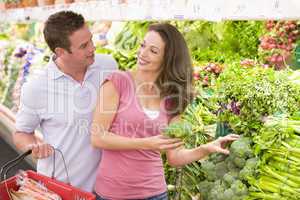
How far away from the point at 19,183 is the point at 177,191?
873 millimetres

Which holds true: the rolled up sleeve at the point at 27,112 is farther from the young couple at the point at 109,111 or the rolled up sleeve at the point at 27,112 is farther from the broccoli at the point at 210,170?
the broccoli at the point at 210,170

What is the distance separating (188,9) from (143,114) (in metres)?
0.52

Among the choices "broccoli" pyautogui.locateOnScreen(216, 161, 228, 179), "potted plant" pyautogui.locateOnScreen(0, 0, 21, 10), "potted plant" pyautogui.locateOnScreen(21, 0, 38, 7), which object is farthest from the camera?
"potted plant" pyautogui.locateOnScreen(0, 0, 21, 10)

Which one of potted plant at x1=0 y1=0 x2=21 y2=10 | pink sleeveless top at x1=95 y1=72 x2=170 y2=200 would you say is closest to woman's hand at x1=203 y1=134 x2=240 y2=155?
pink sleeveless top at x1=95 y1=72 x2=170 y2=200

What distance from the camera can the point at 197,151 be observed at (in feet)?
6.18

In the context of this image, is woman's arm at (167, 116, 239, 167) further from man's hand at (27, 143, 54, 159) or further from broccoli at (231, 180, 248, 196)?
man's hand at (27, 143, 54, 159)

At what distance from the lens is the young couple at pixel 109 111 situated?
200cm

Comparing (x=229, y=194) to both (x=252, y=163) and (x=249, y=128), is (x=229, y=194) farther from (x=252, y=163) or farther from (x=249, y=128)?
(x=249, y=128)

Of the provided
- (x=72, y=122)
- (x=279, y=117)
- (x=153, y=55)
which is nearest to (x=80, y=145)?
(x=72, y=122)

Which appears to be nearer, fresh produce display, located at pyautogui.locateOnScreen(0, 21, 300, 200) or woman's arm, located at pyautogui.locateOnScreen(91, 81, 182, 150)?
fresh produce display, located at pyautogui.locateOnScreen(0, 21, 300, 200)

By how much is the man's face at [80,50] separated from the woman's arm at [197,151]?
0.60m

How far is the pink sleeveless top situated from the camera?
2010mm

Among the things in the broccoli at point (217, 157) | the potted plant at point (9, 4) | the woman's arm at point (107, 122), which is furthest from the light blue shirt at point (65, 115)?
the potted plant at point (9, 4)

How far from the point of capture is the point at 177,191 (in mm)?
2443
